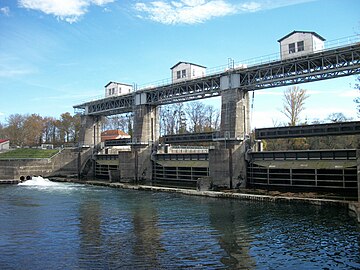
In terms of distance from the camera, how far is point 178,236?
54.3 ft

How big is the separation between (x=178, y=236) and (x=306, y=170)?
18.1 metres

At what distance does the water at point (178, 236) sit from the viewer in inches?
508

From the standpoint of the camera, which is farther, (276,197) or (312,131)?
(312,131)

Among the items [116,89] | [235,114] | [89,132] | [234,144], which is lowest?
[234,144]

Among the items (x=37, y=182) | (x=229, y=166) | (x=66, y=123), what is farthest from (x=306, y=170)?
(x=66, y=123)

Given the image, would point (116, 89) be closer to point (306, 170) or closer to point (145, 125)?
point (145, 125)

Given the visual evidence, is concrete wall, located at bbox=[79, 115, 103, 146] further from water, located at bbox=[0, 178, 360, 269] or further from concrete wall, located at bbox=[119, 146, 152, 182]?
water, located at bbox=[0, 178, 360, 269]

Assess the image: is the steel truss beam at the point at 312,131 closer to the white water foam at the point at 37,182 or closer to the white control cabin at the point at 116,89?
the white control cabin at the point at 116,89

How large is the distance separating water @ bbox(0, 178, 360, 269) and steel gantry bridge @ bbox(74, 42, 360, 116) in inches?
487

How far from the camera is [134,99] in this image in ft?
152

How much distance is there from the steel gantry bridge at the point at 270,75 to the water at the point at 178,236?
1236 centimetres

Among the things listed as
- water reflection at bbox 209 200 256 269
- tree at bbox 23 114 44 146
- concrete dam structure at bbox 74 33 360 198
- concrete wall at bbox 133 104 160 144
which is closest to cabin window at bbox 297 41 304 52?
concrete dam structure at bbox 74 33 360 198

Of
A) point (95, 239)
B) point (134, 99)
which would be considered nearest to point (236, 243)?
point (95, 239)

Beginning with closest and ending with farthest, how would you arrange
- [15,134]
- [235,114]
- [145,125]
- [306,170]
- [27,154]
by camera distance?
[306,170] < [235,114] < [145,125] < [27,154] < [15,134]
